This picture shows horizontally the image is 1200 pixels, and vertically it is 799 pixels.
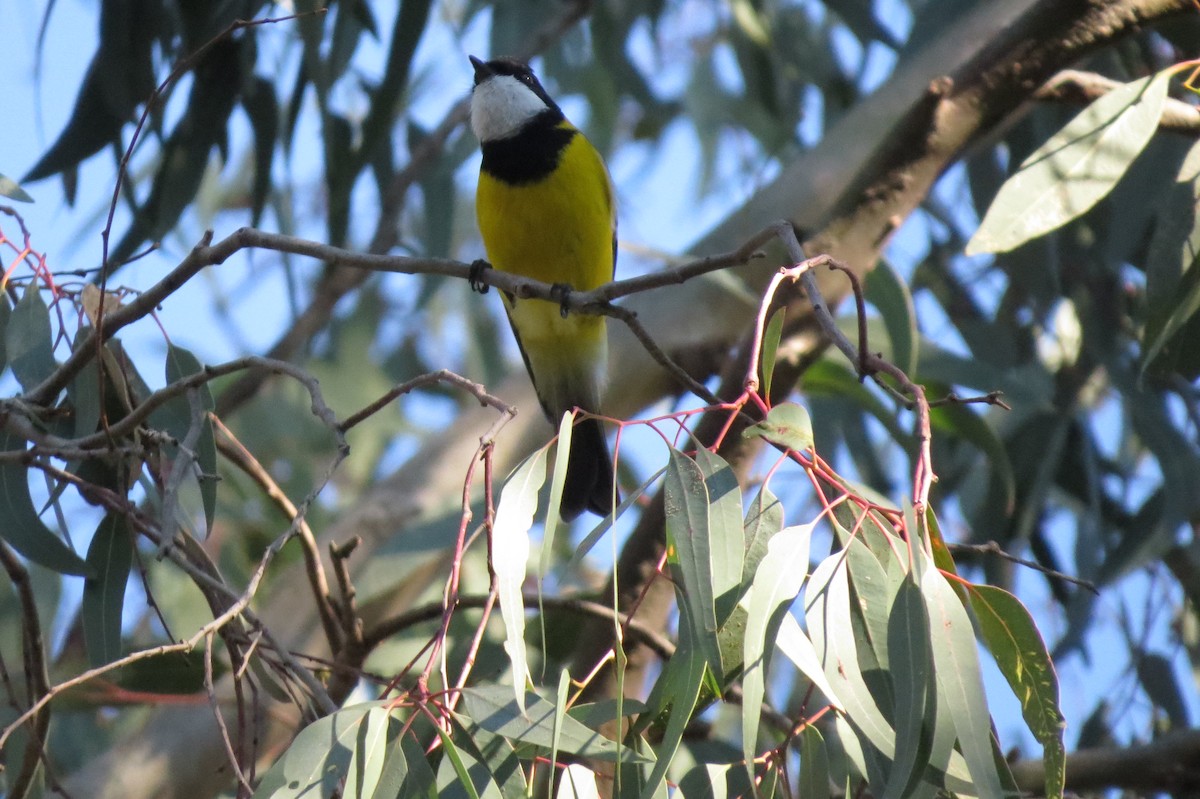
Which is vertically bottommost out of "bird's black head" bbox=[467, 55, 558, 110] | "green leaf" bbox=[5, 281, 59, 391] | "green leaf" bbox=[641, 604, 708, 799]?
"green leaf" bbox=[641, 604, 708, 799]

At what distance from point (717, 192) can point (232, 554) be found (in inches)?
89.1

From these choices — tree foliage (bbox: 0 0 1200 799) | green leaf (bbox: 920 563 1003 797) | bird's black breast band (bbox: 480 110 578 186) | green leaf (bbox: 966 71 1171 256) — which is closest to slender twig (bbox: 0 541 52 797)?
tree foliage (bbox: 0 0 1200 799)

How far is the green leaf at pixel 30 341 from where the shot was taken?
1.72 metres

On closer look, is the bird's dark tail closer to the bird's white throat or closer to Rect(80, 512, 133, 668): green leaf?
the bird's white throat

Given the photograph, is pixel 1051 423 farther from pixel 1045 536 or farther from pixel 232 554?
pixel 232 554

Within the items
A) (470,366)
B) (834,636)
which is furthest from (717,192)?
(834,636)

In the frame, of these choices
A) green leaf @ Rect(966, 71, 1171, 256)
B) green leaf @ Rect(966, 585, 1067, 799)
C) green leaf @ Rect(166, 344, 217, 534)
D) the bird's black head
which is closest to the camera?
green leaf @ Rect(966, 585, 1067, 799)

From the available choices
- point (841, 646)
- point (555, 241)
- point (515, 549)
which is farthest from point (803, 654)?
point (555, 241)

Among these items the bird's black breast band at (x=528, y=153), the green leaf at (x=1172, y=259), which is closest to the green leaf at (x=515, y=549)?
the green leaf at (x=1172, y=259)

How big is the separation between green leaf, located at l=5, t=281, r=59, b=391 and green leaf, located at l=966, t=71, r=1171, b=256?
1.24m

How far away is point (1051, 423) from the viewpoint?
3.35 m

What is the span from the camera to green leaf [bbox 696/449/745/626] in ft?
3.99

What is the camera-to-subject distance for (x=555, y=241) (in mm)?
2766

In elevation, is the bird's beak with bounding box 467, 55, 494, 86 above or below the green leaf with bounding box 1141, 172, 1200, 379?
above
